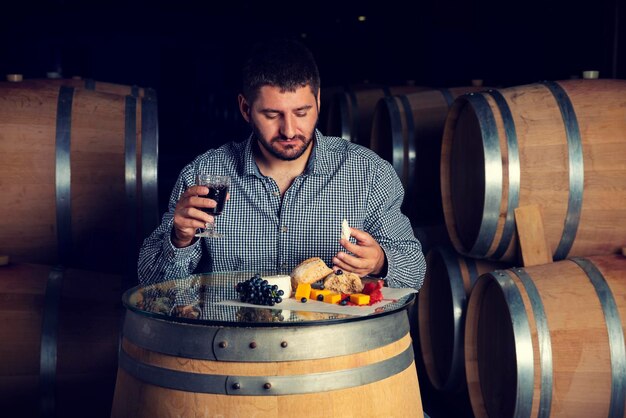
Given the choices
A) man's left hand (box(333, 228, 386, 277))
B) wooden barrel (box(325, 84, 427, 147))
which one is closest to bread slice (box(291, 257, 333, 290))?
man's left hand (box(333, 228, 386, 277))

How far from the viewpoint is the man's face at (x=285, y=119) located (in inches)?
96.9

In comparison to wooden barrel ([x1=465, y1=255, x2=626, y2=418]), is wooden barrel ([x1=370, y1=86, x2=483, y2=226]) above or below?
above

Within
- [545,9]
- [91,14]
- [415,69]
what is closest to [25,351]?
[545,9]

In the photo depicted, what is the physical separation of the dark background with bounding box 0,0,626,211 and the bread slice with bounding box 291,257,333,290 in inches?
173

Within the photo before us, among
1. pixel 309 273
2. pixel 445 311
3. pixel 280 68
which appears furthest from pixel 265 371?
pixel 445 311

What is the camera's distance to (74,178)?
3.20 metres

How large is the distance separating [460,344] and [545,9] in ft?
Result: 13.6

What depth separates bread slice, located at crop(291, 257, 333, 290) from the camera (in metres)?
2.12

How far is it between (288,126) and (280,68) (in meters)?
0.20

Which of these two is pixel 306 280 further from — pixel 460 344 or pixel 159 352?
pixel 460 344

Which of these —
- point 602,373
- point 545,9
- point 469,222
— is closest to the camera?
point 602,373

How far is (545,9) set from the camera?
21.8 feet

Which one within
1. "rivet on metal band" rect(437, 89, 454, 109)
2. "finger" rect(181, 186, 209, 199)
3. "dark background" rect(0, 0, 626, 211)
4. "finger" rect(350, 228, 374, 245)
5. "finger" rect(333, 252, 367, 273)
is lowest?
"finger" rect(333, 252, 367, 273)

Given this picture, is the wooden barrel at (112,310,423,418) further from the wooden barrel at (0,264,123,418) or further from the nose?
the wooden barrel at (0,264,123,418)
